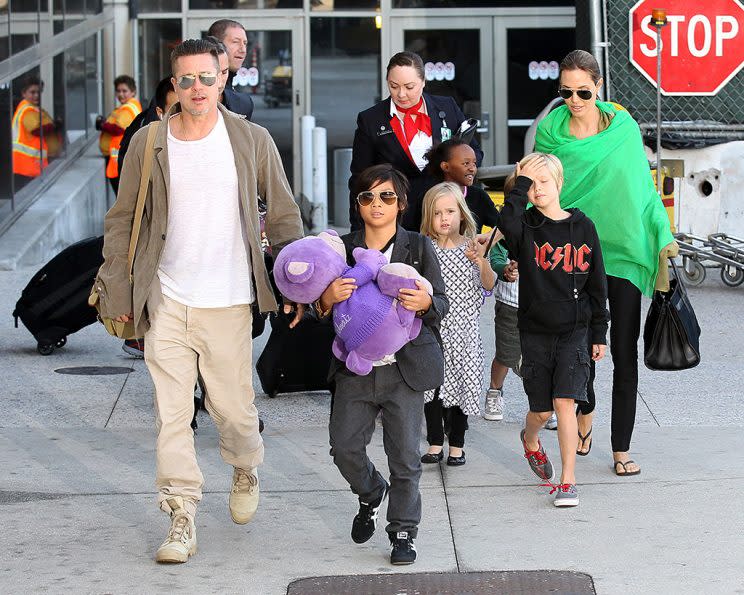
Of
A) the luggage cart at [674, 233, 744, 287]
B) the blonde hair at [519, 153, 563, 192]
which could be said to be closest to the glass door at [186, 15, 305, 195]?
the luggage cart at [674, 233, 744, 287]

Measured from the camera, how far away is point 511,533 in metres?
5.34

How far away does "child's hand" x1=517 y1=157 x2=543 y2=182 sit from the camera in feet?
18.4

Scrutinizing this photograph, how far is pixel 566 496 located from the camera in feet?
18.5

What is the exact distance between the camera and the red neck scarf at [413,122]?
23.2 feet

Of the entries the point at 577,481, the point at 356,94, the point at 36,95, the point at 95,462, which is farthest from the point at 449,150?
the point at 356,94

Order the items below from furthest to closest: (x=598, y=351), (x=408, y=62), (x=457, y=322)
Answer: (x=408, y=62)
(x=457, y=322)
(x=598, y=351)

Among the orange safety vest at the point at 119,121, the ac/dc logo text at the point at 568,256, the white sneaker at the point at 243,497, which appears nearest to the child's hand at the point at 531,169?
the ac/dc logo text at the point at 568,256

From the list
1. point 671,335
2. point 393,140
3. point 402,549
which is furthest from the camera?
point 393,140

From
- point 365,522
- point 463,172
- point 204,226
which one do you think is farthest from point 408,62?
point 365,522

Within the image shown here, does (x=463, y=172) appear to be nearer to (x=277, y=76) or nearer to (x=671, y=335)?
(x=671, y=335)

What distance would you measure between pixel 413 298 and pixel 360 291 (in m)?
0.20

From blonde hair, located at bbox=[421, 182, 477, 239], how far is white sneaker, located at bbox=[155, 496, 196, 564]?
1.80 m

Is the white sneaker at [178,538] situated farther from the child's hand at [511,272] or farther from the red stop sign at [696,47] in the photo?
the red stop sign at [696,47]

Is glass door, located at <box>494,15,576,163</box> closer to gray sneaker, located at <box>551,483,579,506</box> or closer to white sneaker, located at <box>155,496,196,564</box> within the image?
gray sneaker, located at <box>551,483,579,506</box>
